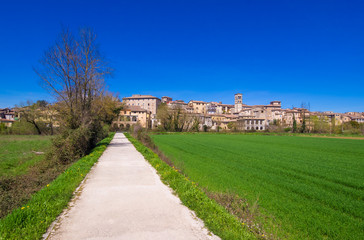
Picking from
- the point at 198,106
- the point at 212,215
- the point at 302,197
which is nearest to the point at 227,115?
the point at 198,106

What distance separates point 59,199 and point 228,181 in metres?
6.76

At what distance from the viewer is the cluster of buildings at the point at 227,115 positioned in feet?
310

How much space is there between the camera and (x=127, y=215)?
477 cm

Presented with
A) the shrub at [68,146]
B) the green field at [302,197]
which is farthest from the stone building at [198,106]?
the green field at [302,197]

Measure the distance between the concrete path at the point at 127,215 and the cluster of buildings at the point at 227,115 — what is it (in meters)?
76.9

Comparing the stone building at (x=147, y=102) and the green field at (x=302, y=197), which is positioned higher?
the stone building at (x=147, y=102)

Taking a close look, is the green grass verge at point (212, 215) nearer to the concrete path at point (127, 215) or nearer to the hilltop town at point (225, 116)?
the concrete path at point (127, 215)

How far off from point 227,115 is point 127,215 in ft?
406

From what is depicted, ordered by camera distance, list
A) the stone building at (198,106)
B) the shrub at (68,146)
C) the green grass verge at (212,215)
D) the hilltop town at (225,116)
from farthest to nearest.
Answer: the stone building at (198,106)
the hilltop town at (225,116)
the shrub at (68,146)
the green grass verge at (212,215)

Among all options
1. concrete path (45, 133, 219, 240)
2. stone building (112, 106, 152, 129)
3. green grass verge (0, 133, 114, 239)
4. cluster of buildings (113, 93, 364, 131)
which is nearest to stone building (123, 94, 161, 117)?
cluster of buildings (113, 93, 364, 131)

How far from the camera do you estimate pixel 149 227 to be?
A: 421 centimetres

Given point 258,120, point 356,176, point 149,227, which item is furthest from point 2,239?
point 258,120

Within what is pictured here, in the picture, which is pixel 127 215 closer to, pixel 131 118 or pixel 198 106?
pixel 131 118

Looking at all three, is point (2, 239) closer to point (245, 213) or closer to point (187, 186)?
point (187, 186)
